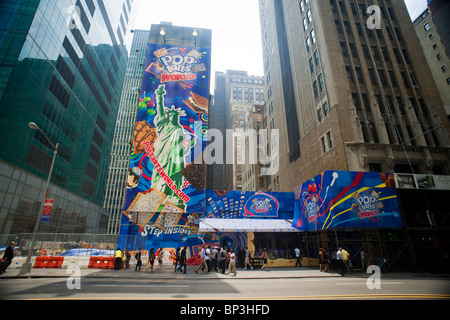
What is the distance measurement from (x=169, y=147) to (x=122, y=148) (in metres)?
81.4

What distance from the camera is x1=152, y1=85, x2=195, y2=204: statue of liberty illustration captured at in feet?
94.2

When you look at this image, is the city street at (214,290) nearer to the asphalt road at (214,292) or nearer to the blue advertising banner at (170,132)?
the asphalt road at (214,292)

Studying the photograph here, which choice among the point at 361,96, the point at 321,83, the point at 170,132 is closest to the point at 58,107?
the point at 170,132

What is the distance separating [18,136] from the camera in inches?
1201

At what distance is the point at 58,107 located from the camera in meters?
40.2

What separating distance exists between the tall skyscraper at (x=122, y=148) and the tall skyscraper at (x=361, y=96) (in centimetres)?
7320

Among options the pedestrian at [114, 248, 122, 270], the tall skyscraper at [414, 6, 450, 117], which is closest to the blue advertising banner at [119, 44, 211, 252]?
the pedestrian at [114, 248, 122, 270]

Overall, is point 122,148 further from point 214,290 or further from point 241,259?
point 214,290

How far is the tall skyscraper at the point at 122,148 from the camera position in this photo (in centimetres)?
9438

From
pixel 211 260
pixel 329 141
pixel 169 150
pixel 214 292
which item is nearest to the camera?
pixel 214 292

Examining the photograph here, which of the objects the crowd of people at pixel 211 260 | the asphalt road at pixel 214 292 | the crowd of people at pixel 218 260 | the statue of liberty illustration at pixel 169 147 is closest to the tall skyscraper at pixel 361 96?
the crowd of people at pixel 211 260

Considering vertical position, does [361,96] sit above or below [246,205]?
above
